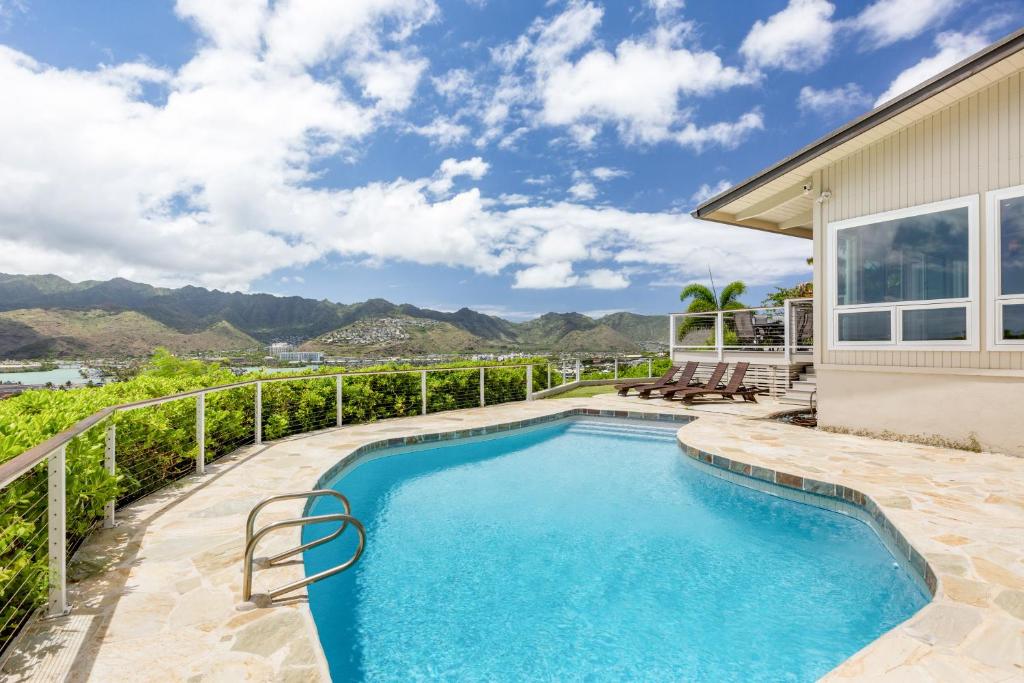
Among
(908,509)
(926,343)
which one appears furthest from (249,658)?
(926,343)

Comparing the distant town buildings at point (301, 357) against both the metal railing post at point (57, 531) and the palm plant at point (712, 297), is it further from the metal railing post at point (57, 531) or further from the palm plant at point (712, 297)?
the palm plant at point (712, 297)

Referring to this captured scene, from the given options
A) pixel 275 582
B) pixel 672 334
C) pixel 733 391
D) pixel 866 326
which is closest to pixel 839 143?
pixel 866 326

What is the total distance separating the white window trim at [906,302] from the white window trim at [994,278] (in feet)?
0.37

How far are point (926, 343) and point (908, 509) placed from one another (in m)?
4.06

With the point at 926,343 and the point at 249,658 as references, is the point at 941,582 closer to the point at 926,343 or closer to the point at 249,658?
the point at 249,658

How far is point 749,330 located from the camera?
14.5 meters

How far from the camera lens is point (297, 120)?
13812 millimetres

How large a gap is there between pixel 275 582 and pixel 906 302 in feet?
29.7

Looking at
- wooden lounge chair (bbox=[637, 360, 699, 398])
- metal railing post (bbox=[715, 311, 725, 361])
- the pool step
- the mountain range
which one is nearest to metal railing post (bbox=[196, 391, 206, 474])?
the pool step

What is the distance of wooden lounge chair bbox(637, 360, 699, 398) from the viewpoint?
13.3 meters

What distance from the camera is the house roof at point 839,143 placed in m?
6.34

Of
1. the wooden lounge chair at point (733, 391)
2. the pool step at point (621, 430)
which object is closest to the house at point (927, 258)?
the pool step at point (621, 430)

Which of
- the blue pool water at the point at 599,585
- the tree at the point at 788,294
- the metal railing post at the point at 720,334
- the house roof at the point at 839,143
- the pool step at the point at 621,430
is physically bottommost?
the blue pool water at the point at 599,585

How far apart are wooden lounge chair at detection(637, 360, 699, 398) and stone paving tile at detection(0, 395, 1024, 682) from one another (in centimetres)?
643
